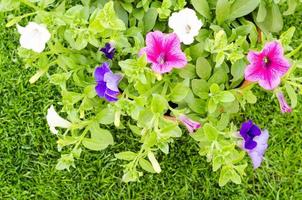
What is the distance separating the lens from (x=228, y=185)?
2.10 m

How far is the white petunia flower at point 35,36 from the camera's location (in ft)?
4.96

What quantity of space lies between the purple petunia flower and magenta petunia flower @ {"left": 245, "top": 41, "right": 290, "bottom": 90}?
338mm

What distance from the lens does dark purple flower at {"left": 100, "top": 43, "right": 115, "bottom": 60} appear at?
1.66m

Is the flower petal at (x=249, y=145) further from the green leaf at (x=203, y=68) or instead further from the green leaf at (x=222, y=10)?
the green leaf at (x=222, y=10)

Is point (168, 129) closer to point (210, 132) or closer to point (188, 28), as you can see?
point (210, 132)

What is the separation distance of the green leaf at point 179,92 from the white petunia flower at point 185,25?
12cm

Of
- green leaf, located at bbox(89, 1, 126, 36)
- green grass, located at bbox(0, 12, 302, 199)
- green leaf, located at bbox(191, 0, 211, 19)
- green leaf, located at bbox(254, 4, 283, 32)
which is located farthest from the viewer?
green grass, located at bbox(0, 12, 302, 199)

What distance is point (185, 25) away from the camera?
159cm

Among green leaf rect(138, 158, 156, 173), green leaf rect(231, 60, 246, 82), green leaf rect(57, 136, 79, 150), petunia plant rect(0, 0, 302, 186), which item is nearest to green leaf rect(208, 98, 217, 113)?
petunia plant rect(0, 0, 302, 186)

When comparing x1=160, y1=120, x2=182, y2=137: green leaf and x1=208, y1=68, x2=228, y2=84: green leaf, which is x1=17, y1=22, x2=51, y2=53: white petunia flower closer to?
x1=160, y1=120, x2=182, y2=137: green leaf

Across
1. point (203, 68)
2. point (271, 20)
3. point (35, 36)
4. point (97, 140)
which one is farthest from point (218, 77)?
point (35, 36)

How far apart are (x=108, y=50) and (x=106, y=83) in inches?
4.1

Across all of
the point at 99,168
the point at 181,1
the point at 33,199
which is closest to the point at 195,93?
the point at 181,1

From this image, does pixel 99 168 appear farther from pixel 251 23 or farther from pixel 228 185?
pixel 251 23
